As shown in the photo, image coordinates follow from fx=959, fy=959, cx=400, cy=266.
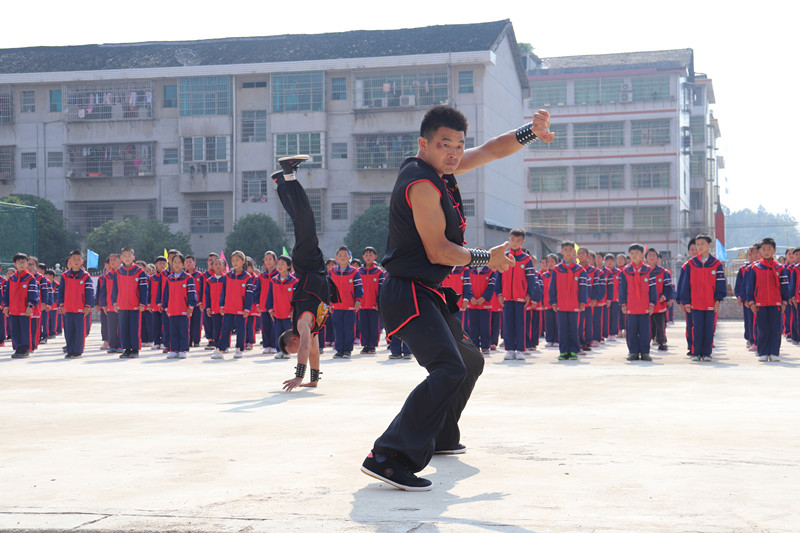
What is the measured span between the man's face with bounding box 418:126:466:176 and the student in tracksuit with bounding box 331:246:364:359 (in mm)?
10652

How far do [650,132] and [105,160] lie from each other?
36169 mm

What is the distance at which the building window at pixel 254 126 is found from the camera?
5153cm

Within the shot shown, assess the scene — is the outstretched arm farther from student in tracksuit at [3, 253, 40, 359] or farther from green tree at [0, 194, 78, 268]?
green tree at [0, 194, 78, 268]

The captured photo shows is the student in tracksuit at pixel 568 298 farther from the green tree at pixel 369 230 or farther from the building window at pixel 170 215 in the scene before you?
the building window at pixel 170 215

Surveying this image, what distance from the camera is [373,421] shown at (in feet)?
24.0

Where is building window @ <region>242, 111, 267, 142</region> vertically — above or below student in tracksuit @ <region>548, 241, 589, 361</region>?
above

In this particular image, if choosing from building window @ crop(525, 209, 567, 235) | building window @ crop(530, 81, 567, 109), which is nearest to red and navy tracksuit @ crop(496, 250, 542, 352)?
building window @ crop(525, 209, 567, 235)

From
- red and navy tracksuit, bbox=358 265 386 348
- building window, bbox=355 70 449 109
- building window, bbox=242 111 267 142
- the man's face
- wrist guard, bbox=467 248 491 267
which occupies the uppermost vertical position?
building window, bbox=355 70 449 109

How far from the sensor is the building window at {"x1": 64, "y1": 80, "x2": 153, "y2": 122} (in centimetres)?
5224

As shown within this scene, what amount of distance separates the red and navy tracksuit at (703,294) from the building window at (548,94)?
182ft

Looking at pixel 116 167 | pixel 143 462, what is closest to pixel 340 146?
pixel 116 167

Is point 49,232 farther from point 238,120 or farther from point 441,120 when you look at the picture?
point 441,120

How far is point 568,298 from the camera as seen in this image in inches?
620

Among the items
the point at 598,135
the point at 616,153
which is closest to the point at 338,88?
the point at 598,135
